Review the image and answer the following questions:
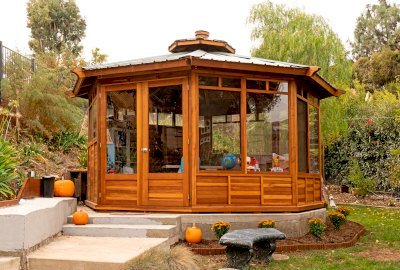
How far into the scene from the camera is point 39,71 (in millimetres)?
13875

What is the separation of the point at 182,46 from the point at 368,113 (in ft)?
33.9

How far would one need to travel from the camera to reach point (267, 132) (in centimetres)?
810

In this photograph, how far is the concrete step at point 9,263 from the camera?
15.7 ft

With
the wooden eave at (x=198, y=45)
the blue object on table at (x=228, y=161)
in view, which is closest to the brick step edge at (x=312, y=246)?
the blue object on table at (x=228, y=161)

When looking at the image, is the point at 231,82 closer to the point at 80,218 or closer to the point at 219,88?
the point at 219,88

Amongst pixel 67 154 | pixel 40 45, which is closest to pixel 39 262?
pixel 67 154

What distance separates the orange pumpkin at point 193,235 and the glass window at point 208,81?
2.27 metres

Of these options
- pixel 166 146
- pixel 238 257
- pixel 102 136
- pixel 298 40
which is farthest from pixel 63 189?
pixel 298 40

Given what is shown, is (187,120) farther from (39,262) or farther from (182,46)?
(39,262)

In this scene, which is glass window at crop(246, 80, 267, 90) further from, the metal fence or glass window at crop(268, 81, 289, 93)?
the metal fence

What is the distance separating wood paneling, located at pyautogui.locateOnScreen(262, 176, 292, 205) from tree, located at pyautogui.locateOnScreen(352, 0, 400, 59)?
32.0 metres

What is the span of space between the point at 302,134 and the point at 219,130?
6.12 feet

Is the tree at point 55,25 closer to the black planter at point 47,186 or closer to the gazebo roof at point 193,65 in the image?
the gazebo roof at point 193,65

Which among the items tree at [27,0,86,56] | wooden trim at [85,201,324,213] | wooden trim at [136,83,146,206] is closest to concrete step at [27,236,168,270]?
wooden trim at [85,201,324,213]
